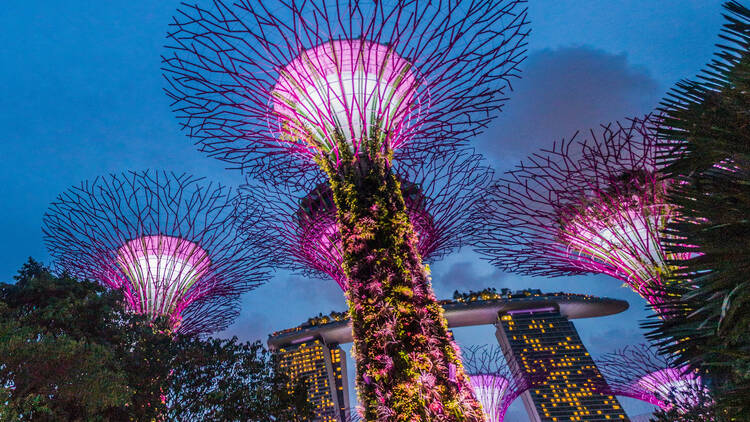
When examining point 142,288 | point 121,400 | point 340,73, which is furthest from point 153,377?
point 340,73

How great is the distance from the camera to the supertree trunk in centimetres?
566

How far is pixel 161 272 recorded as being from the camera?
14672 mm

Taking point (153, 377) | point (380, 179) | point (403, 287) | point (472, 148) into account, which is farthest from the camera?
point (472, 148)

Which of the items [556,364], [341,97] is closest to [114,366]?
[341,97]

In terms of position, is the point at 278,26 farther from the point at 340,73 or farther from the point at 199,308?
the point at 199,308

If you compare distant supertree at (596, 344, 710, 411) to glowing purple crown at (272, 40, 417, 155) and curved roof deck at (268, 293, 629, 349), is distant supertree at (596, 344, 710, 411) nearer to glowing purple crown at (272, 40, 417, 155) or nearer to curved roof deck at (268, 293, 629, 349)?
glowing purple crown at (272, 40, 417, 155)

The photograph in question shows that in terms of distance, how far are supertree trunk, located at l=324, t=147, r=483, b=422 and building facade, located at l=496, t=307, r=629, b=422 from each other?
137 ft

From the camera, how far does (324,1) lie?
7.22 m

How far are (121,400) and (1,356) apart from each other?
6.62ft

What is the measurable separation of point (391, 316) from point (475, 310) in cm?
4899

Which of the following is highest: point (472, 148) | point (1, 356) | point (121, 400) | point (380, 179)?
point (472, 148)

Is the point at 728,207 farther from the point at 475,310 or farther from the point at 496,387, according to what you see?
the point at 475,310

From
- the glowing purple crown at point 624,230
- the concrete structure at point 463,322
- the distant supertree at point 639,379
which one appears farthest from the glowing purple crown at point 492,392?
the concrete structure at point 463,322

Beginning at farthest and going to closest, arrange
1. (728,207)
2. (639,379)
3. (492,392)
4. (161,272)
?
(492,392) < (161,272) < (639,379) < (728,207)
